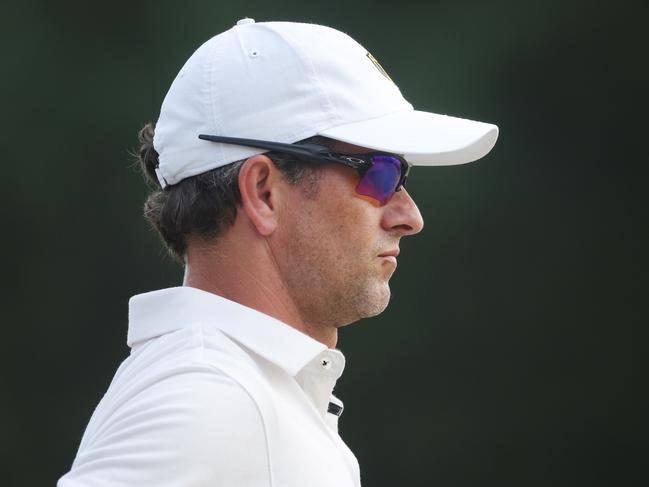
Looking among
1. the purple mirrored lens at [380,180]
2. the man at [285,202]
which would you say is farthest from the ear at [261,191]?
the purple mirrored lens at [380,180]

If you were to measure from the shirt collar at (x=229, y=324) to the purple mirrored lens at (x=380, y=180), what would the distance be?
10.1 inches

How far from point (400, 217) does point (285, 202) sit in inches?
7.8

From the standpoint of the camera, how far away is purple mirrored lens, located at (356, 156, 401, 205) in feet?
5.54

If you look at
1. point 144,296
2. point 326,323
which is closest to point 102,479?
point 144,296

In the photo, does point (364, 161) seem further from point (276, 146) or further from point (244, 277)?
point (244, 277)

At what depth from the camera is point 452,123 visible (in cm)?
179

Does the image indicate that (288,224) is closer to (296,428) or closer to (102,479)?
(296,428)

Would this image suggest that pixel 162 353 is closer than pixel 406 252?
Yes

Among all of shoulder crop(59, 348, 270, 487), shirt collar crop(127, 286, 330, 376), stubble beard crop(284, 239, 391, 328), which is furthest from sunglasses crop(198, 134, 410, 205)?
shoulder crop(59, 348, 270, 487)

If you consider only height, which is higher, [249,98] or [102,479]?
[249,98]

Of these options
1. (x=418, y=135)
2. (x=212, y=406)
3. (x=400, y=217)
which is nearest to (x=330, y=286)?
(x=400, y=217)

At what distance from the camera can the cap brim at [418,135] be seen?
1.65 m

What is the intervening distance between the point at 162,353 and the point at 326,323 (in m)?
0.32

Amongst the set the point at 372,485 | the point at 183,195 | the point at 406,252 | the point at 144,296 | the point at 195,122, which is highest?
the point at 195,122
